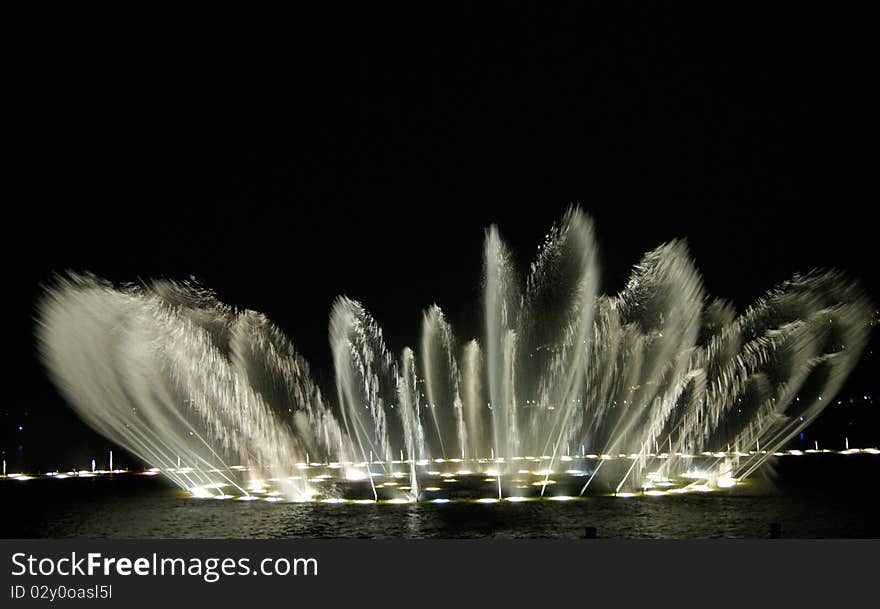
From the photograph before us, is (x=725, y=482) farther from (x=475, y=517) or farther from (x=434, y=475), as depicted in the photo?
(x=434, y=475)

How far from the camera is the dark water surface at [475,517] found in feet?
61.6

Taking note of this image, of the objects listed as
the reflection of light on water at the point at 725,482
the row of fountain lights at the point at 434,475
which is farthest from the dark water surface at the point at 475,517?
the row of fountain lights at the point at 434,475

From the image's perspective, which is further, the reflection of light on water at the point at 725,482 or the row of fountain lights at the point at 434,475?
the reflection of light on water at the point at 725,482

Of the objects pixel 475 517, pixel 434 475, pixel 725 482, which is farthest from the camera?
pixel 434 475

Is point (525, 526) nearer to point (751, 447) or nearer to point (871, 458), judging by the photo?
point (871, 458)

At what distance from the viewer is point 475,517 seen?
21422 mm

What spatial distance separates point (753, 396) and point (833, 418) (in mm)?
6833

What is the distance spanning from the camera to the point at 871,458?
131 feet

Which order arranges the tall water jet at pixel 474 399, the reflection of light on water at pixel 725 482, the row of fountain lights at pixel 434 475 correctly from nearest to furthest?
the row of fountain lights at pixel 434 475, the reflection of light on water at pixel 725 482, the tall water jet at pixel 474 399

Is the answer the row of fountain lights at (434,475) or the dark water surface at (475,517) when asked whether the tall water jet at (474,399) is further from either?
the dark water surface at (475,517)

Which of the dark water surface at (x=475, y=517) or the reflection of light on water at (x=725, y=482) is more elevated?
the dark water surface at (x=475, y=517)

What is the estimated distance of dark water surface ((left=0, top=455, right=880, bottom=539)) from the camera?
18781mm

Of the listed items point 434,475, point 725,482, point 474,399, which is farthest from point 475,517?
point 474,399

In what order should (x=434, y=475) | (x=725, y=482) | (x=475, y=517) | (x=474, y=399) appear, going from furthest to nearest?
1. (x=474, y=399)
2. (x=434, y=475)
3. (x=725, y=482)
4. (x=475, y=517)
